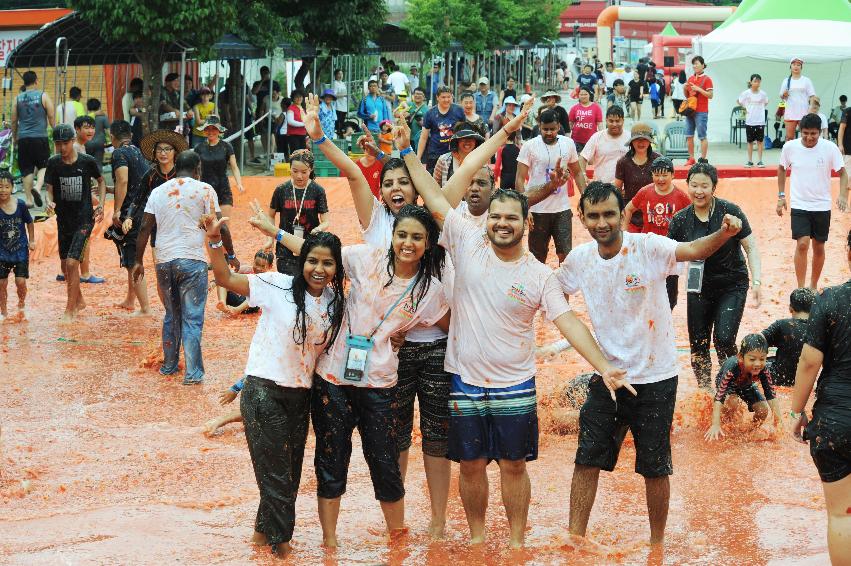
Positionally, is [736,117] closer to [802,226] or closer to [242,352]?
[802,226]

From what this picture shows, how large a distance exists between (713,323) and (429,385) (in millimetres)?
3530

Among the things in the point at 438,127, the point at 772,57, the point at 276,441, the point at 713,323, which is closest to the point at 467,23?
the point at 772,57

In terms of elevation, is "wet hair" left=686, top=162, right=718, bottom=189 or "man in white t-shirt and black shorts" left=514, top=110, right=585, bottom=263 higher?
"wet hair" left=686, top=162, right=718, bottom=189

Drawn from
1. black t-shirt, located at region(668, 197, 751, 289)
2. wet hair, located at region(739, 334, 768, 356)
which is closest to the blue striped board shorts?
wet hair, located at region(739, 334, 768, 356)

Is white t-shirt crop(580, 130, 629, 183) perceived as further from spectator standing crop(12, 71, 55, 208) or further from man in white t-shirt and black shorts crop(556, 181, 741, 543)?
spectator standing crop(12, 71, 55, 208)

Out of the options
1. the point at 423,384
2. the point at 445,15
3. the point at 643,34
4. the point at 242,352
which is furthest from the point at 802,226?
the point at 643,34

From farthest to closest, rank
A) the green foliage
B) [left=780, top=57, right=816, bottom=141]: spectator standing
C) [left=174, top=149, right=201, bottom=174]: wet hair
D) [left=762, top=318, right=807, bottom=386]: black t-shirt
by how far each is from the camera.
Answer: the green foliage, [left=780, top=57, right=816, bottom=141]: spectator standing, [left=174, top=149, right=201, bottom=174]: wet hair, [left=762, top=318, right=807, bottom=386]: black t-shirt

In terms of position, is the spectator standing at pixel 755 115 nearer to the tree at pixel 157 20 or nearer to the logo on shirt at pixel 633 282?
the tree at pixel 157 20

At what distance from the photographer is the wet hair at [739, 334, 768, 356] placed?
26.5 feet

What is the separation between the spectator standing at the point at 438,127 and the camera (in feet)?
48.0

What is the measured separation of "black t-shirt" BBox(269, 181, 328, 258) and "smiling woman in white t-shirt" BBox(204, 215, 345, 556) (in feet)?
14.9

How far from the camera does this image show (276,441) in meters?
5.93

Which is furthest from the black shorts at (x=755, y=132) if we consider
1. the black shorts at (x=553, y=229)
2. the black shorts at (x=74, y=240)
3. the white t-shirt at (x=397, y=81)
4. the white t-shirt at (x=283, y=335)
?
the white t-shirt at (x=283, y=335)

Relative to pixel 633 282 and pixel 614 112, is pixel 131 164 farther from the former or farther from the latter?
pixel 633 282
